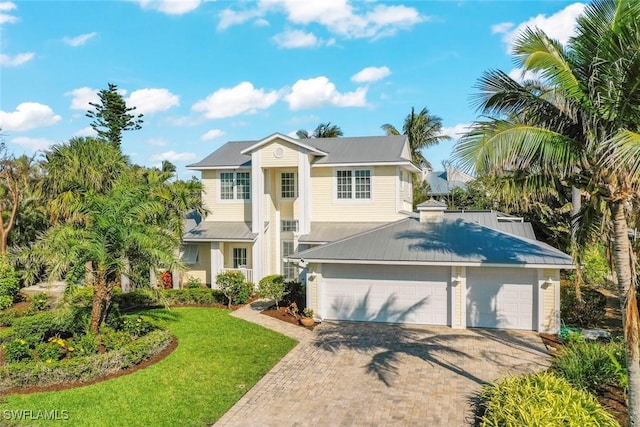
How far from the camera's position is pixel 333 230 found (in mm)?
20406

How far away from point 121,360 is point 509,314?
12.7 meters

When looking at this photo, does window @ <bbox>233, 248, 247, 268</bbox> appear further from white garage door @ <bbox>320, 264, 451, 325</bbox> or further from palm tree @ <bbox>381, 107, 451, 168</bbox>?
palm tree @ <bbox>381, 107, 451, 168</bbox>

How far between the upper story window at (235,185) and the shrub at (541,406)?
16669mm

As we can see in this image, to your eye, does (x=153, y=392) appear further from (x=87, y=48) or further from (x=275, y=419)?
(x=87, y=48)

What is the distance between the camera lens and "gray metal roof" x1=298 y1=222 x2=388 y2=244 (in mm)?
19625

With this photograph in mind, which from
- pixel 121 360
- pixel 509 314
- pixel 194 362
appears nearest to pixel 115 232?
pixel 121 360

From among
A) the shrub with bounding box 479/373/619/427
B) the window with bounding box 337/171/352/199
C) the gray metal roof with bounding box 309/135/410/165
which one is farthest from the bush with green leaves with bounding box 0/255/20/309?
the shrub with bounding box 479/373/619/427

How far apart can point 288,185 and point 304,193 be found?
7.86 ft

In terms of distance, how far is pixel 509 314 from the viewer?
14766mm

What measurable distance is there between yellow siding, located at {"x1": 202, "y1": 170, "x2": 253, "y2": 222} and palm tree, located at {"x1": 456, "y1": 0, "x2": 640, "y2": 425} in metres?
16.2

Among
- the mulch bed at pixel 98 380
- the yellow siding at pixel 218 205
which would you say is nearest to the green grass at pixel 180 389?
the mulch bed at pixel 98 380

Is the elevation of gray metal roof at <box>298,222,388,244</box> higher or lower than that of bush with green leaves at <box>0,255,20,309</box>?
higher

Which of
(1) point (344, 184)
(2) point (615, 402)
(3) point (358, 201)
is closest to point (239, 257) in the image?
(1) point (344, 184)

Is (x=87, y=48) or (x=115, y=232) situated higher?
(x=87, y=48)
